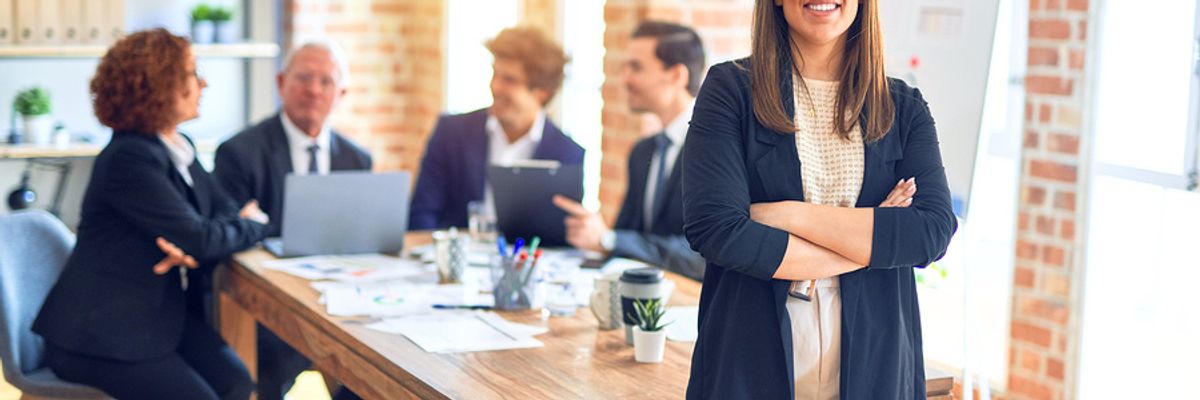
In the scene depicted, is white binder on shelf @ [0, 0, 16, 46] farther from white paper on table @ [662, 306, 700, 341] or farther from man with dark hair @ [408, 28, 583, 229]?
white paper on table @ [662, 306, 700, 341]

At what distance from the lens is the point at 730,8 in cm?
462

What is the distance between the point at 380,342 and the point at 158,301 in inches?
33.2

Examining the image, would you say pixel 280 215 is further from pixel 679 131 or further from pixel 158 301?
pixel 679 131

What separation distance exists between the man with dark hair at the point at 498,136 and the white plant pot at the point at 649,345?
1.85 m

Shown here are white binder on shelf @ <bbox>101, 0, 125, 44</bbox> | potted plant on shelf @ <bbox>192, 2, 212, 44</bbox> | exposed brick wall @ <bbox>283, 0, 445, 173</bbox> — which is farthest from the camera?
exposed brick wall @ <bbox>283, 0, 445, 173</bbox>

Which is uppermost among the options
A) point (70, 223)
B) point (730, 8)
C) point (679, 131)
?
point (730, 8)

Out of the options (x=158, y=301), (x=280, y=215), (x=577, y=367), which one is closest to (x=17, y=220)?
(x=158, y=301)

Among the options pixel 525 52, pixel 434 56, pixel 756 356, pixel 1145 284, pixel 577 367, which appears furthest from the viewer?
pixel 434 56

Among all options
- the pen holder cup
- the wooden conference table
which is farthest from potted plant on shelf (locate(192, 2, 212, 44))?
the pen holder cup

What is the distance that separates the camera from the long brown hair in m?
2.02

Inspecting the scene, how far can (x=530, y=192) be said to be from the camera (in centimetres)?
360

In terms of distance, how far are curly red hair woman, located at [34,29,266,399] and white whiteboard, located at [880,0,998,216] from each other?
1730mm

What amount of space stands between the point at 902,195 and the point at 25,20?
4.22 metres

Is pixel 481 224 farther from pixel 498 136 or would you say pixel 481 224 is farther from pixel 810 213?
pixel 810 213
